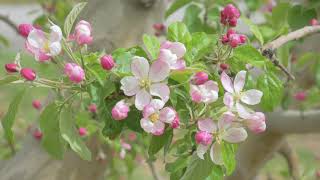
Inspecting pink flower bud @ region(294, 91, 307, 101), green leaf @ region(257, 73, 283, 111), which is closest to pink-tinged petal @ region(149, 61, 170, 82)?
green leaf @ region(257, 73, 283, 111)

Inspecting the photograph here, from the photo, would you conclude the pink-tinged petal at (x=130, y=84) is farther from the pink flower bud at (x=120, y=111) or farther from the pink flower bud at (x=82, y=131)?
the pink flower bud at (x=82, y=131)

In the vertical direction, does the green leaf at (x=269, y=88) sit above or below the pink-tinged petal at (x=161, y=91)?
below

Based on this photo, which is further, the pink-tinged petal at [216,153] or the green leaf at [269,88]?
the green leaf at [269,88]

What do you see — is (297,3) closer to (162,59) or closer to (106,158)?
(106,158)

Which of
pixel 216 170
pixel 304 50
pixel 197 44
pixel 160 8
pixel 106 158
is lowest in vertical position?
pixel 106 158

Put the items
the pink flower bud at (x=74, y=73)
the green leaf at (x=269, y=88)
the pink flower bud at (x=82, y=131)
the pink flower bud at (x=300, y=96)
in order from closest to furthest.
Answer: the pink flower bud at (x=74, y=73), the green leaf at (x=269, y=88), the pink flower bud at (x=82, y=131), the pink flower bud at (x=300, y=96)

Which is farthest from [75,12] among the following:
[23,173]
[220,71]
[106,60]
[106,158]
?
[106,158]

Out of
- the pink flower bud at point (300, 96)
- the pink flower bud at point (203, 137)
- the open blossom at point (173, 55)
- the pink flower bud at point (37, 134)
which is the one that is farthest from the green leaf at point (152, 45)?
the pink flower bud at point (300, 96)

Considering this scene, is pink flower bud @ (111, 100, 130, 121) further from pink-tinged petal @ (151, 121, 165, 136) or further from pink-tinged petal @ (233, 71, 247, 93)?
pink-tinged petal @ (233, 71, 247, 93)
